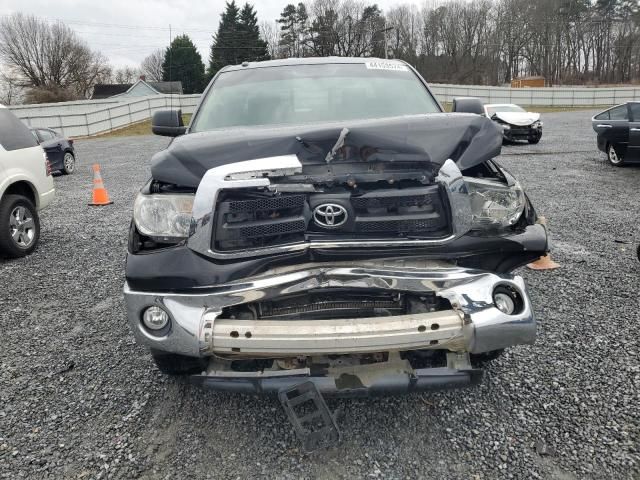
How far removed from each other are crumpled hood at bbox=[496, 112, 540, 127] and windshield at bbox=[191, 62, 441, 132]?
13454mm

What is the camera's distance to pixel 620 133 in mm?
10758

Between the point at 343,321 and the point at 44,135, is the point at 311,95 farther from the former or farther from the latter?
the point at 44,135

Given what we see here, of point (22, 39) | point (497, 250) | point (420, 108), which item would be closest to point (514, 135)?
point (420, 108)

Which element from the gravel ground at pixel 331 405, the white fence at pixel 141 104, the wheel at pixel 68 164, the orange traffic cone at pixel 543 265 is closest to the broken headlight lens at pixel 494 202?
the gravel ground at pixel 331 405

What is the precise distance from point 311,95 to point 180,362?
2130mm

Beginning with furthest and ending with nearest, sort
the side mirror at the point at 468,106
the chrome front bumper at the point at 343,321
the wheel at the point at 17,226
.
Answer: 1. the wheel at the point at 17,226
2. the side mirror at the point at 468,106
3. the chrome front bumper at the point at 343,321

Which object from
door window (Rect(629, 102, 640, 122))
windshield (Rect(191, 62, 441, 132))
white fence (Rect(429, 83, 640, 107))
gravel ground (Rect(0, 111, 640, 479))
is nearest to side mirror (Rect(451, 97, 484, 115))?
windshield (Rect(191, 62, 441, 132))

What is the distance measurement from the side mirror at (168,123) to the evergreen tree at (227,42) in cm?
5575

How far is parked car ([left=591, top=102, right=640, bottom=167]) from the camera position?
10.3 metres

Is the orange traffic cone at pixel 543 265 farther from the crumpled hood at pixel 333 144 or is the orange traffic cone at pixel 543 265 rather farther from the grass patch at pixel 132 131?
the grass patch at pixel 132 131

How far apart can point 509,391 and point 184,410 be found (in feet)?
5.86

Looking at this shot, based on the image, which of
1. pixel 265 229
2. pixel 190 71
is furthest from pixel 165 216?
pixel 190 71

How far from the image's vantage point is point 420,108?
3.47m

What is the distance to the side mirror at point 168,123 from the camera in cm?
402
